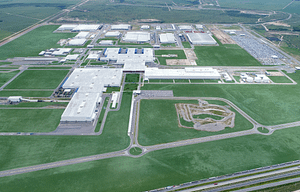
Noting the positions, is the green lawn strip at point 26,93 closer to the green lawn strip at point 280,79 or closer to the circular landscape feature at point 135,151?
the circular landscape feature at point 135,151

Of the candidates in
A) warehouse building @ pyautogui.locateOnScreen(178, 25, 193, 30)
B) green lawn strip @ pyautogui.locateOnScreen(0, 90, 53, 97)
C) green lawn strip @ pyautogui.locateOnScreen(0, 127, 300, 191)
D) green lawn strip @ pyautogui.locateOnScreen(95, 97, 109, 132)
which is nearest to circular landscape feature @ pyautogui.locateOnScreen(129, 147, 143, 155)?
green lawn strip @ pyautogui.locateOnScreen(0, 127, 300, 191)

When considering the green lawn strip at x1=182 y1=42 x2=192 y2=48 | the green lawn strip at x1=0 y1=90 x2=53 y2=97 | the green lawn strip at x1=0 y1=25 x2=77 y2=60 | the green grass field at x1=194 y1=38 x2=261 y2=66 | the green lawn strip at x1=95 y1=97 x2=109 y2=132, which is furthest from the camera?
the green lawn strip at x1=182 y1=42 x2=192 y2=48

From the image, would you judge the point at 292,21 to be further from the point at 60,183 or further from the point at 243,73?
the point at 60,183

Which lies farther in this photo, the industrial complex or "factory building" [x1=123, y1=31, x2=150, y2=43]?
"factory building" [x1=123, y1=31, x2=150, y2=43]

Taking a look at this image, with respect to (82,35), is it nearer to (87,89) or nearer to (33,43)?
(33,43)

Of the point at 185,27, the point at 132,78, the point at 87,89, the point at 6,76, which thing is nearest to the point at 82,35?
the point at 6,76

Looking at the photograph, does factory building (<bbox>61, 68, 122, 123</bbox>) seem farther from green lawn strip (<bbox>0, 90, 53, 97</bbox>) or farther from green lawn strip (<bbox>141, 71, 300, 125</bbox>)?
green lawn strip (<bbox>141, 71, 300, 125</bbox>)
